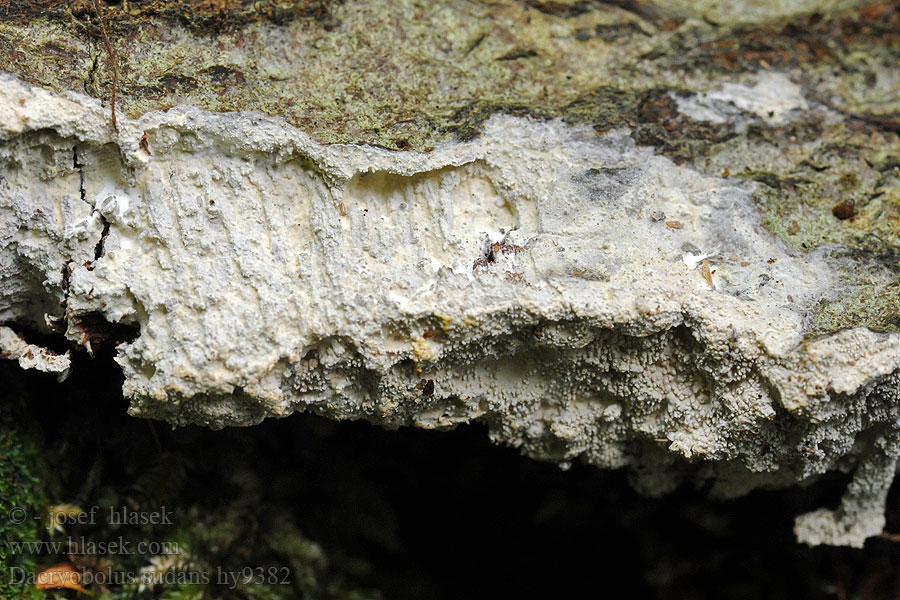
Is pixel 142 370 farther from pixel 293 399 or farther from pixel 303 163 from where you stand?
pixel 303 163

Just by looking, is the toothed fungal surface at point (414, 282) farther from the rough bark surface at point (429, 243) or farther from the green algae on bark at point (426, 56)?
the green algae on bark at point (426, 56)

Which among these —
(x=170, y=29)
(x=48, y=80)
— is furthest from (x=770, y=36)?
(x=48, y=80)

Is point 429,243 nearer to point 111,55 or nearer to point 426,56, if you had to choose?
point 426,56

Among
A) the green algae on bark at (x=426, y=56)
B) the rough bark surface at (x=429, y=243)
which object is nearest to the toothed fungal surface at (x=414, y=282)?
the rough bark surface at (x=429, y=243)

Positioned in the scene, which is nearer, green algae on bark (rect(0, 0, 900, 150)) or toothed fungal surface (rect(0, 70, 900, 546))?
toothed fungal surface (rect(0, 70, 900, 546))

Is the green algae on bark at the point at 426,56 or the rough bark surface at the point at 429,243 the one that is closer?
the rough bark surface at the point at 429,243

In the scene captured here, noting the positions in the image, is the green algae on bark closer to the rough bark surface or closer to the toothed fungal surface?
the rough bark surface

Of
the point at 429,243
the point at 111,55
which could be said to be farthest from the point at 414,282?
the point at 111,55

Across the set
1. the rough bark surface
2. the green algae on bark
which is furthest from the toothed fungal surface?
the green algae on bark
